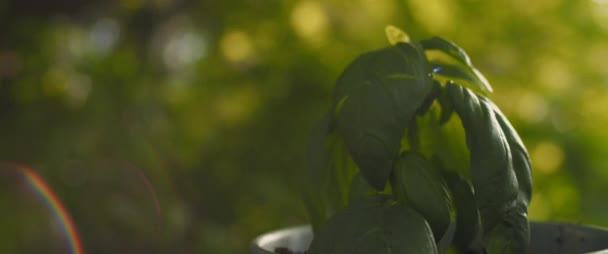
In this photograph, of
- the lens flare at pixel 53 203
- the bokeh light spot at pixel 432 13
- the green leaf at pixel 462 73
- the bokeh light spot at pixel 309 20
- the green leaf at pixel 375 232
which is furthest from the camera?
the lens flare at pixel 53 203

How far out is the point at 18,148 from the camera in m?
2.07

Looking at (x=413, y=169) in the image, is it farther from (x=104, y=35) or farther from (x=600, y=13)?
(x=104, y=35)

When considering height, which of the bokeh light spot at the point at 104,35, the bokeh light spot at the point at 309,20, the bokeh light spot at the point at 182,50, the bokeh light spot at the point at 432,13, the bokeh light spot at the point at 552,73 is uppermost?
the bokeh light spot at the point at 104,35

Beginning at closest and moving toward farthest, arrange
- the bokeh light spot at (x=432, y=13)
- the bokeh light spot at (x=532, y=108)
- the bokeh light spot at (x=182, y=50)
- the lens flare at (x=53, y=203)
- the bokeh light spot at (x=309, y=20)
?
1. the bokeh light spot at (x=432, y=13)
2. the bokeh light spot at (x=309, y=20)
3. the bokeh light spot at (x=532, y=108)
4. the lens flare at (x=53, y=203)
5. the bokeh light spot at (x=182, y=50)

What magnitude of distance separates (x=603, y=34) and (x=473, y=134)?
175 cm

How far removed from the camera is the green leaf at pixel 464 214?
22.6 inches

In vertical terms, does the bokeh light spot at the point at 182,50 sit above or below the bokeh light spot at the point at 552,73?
above

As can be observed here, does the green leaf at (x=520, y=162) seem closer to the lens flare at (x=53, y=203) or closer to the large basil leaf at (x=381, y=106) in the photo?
the large basil leaf at (x=381, y=106)

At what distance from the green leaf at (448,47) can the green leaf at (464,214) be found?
0.10 meters

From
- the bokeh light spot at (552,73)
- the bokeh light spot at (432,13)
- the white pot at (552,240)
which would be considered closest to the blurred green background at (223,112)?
the bokeh light spot at (552,73)

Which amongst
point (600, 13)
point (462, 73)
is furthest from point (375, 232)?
point (600, 13)

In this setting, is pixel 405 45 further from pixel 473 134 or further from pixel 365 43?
pixel 365 43

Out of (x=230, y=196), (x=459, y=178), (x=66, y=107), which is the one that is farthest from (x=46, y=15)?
(x=459, y=178)

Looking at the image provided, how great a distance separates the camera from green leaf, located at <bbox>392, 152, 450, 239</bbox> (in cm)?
52
